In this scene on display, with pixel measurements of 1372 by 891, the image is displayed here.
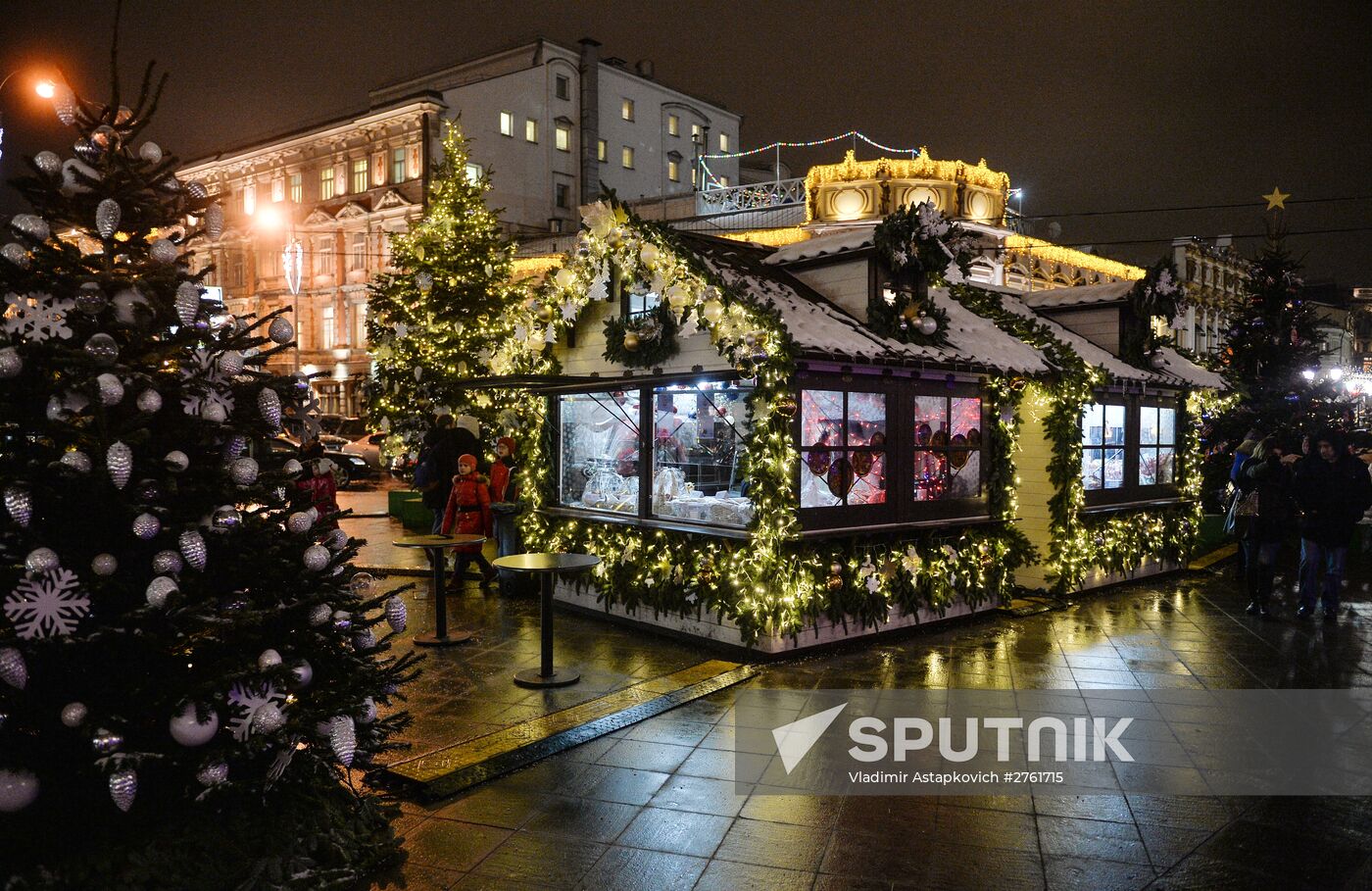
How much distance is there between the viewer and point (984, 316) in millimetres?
11953

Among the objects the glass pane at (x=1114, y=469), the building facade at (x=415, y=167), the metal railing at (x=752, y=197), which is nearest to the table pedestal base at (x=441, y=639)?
the glass pane at (x=1114, y=469)

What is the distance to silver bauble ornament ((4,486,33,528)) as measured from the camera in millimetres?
3529

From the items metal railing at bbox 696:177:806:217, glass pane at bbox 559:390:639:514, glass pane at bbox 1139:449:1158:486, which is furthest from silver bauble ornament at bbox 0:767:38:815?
metal railing at bbox 696:177:806:217

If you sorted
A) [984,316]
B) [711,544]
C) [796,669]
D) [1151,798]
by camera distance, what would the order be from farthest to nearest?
[984,316] → [711,544] → [796,669] → [1151,798]

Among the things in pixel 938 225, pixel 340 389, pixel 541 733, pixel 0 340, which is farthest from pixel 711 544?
pixel 340 389

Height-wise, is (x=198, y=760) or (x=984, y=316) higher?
(x=984, y=316)

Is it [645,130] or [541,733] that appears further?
[645,130]

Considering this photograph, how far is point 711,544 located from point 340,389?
124ft

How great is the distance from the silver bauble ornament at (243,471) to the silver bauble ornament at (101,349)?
0.64 meters

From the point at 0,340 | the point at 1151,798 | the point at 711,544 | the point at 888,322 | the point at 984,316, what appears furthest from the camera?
the point at 984,316

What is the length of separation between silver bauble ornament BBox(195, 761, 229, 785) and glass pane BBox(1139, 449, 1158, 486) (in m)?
12.1

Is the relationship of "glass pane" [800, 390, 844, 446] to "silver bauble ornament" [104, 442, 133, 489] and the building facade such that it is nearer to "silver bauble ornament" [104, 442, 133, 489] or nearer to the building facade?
"silver bauble ornament" [104, 442, 133, 489]

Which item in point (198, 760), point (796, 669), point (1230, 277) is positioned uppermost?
point (1230, 277)

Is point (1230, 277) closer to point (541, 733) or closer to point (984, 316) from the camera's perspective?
point (984, 316)
